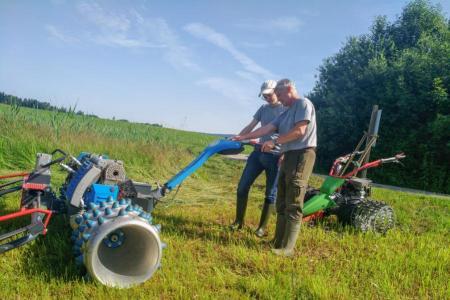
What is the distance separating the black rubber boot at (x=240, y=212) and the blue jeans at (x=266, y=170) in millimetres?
57

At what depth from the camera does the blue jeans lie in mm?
5164

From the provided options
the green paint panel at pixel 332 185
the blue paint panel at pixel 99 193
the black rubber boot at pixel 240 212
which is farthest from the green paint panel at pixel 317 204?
the blue paint panel at pixel 99 193

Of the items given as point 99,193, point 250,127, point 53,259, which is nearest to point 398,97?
point 250,127

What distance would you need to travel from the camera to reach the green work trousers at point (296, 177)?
4418 millimetres

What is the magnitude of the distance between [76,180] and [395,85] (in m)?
15.9

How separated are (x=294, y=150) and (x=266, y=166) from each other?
0.79 meters

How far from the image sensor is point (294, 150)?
4480 millimetres

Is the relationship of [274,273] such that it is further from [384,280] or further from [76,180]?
[76,180]

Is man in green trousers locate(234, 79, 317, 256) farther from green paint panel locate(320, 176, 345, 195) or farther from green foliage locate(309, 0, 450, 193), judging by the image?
green foliage locate(309, 0, 450, 193)

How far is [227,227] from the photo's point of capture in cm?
542

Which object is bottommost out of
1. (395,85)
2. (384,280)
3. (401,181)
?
(384,280)

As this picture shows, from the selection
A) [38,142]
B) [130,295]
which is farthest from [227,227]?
[38,142]

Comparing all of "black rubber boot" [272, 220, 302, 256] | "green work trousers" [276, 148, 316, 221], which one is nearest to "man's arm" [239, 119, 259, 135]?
"green work trousers" [276, 148, 316, 221]

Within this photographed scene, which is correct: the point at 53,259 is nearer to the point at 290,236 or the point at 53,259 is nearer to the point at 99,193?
the point at 99,193
